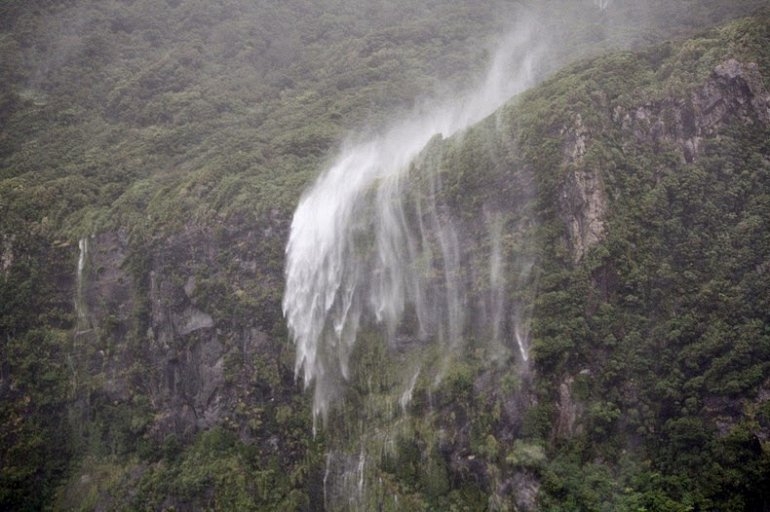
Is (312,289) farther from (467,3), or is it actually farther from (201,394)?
(467,3)

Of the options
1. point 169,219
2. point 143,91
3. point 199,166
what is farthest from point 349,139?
point 143,91

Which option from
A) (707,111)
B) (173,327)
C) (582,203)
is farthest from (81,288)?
(707,111)

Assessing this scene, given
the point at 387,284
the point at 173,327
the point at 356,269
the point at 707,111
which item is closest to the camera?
the point at 707,111

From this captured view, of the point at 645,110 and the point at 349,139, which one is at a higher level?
the point at 349,139

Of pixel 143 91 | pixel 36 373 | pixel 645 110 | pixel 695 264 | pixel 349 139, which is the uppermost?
pixel 143 91

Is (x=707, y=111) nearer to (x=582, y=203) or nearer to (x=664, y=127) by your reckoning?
(x=664, y=127)
